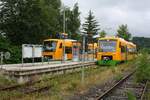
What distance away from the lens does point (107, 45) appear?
3731 cm

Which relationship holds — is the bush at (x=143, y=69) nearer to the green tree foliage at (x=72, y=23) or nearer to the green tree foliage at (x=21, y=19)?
the green tree foliage at (x=21, y=19)

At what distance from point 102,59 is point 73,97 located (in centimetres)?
2348

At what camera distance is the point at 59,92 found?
15.4 metres

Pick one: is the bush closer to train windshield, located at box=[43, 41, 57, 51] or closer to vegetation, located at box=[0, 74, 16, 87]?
vegetation, located at box=[0, 74, 16, 87]

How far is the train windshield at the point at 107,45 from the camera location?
3697cm

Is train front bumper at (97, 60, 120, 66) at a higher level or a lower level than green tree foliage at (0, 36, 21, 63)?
lower

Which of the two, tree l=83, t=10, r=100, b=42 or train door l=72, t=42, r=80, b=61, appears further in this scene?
tree l=83, t=10, r=100, b=42

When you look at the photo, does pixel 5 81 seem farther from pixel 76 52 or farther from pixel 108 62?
pixel 76 52

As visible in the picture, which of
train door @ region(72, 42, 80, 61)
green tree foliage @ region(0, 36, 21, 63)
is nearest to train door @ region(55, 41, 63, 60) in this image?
train door @ region(72, 42, 80, 61)

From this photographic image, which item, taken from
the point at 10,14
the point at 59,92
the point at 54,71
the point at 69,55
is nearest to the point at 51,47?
the point at 69,55

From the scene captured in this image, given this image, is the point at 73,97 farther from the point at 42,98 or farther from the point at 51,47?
the point at 51,47

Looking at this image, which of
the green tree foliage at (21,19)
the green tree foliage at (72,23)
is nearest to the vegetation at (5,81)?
the green tree foliage at (21,19)

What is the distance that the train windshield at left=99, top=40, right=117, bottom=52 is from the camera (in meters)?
37.0

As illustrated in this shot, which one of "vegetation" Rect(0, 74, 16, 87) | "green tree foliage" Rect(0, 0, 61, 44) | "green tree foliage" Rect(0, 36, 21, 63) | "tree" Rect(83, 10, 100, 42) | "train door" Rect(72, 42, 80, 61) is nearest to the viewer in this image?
"vegetation" Rect(0, 74, 16, 87)
